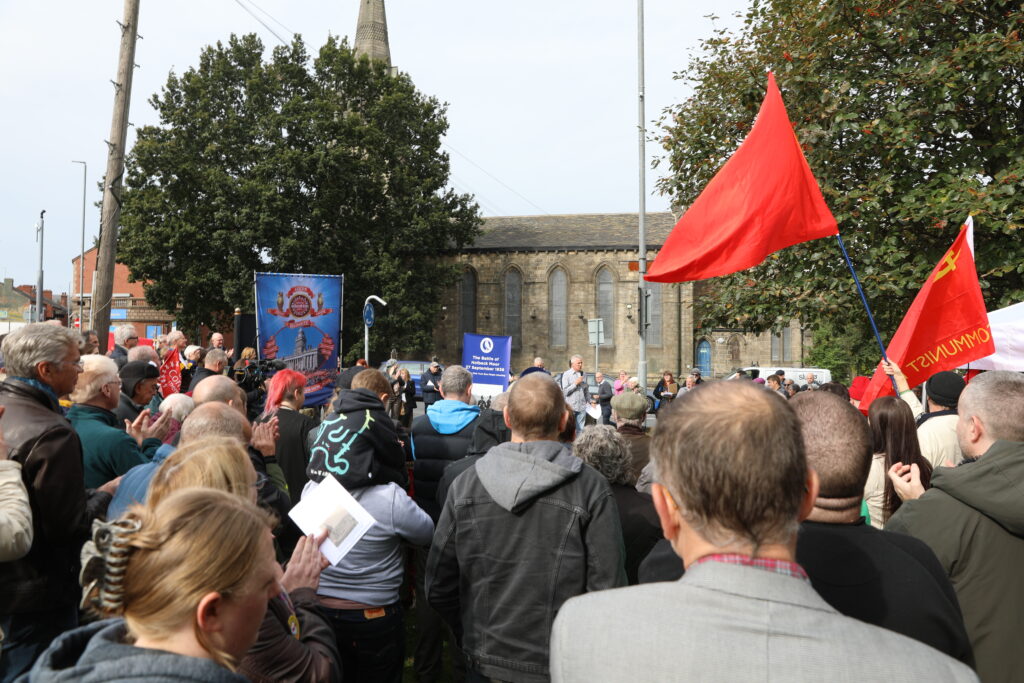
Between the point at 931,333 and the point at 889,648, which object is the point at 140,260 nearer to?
the point at 931,333

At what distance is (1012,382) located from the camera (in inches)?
132

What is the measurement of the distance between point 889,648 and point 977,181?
12.7m

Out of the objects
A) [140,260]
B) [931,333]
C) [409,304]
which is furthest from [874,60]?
[140,260]

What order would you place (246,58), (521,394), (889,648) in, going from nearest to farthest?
(889,648) < (521,394) < (246,58)

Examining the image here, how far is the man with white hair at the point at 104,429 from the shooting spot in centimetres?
432

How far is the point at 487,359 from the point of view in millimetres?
15148

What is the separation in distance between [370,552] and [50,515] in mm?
1351

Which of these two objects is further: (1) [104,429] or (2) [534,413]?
(1) [104,429]

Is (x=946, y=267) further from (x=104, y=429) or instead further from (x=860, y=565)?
(x=104, y=429)

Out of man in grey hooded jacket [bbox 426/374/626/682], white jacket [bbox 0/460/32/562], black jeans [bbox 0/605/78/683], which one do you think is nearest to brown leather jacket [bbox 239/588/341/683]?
man in grey hooded jacket [bbox 426/374/626/682]

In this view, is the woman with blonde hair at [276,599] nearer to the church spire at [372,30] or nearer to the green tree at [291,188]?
the green tree at [291,188]

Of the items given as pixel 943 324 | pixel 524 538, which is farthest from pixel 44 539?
pixel 943 324

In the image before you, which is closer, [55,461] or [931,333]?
[55,461]

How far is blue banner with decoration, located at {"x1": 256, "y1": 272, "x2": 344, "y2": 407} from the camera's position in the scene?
1123 centimetres
